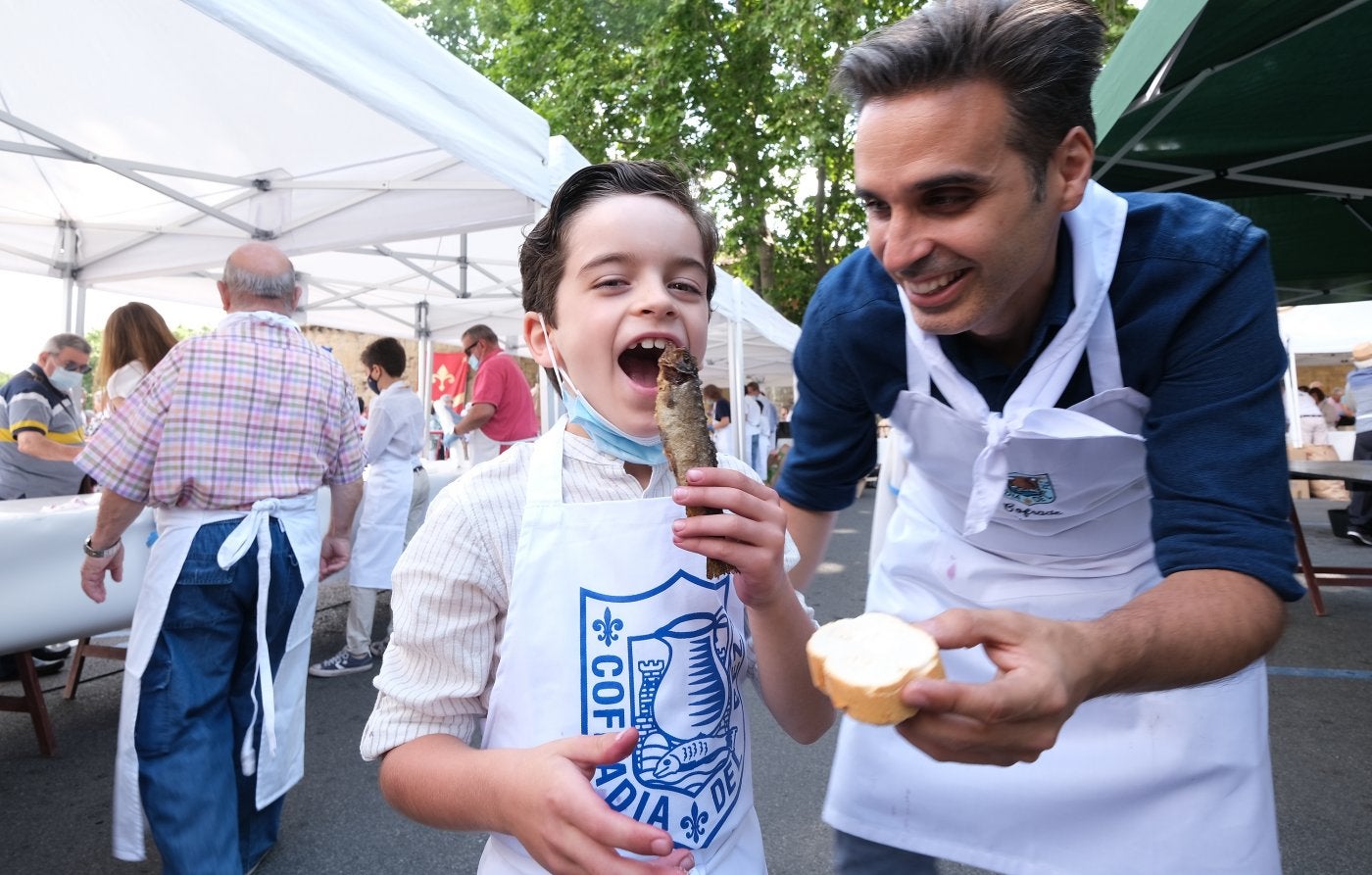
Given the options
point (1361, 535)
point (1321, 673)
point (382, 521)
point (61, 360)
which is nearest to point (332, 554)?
point (382, 521)

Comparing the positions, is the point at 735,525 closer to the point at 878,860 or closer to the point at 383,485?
Result: the point at 878,860

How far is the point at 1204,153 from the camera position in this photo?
4.49 m

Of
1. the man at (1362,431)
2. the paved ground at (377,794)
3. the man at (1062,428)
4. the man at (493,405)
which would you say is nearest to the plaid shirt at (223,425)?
the paved ground at (377,794)

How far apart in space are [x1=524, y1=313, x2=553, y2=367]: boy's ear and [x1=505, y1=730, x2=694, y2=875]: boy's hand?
65 cm

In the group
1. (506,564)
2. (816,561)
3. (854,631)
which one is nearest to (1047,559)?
(816,561)

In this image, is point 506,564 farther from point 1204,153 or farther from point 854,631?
point 1204,153

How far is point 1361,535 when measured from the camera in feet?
26.2

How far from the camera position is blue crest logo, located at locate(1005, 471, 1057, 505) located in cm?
A: 143

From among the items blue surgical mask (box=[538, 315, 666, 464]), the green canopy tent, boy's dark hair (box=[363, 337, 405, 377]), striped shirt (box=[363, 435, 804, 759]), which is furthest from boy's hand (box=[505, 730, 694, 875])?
boy's dark hair (box=[363, 337, 405, 377])

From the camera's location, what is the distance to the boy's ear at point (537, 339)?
51.2 inches

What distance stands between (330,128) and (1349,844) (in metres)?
5.30

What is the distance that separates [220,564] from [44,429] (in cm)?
296

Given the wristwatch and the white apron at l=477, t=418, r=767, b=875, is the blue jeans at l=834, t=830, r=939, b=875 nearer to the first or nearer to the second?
the white apron at l=477, t=418, r=767, b=875

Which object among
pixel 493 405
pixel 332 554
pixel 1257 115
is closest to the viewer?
pixel 332 554
